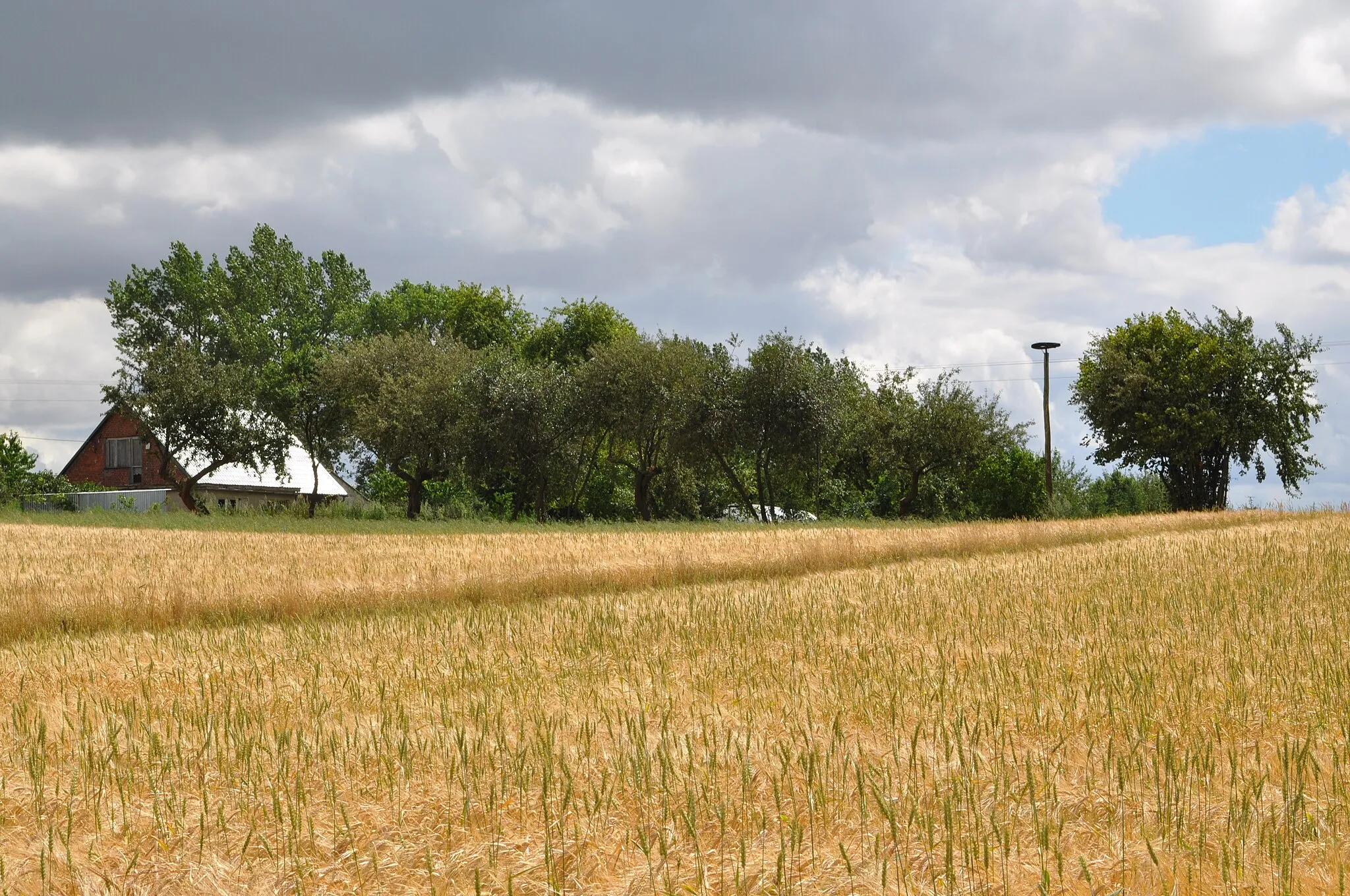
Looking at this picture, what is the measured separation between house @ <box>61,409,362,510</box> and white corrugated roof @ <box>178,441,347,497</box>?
0.04 meters

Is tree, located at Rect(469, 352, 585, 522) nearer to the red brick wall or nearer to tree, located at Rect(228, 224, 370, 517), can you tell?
tree, located at Rect(228, 224, 370, 517)

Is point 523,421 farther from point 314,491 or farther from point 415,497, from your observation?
point 314,491

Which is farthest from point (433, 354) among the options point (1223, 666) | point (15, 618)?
point (1223, 666)

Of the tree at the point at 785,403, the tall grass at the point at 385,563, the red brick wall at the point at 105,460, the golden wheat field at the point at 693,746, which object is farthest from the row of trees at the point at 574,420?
the golden wheat field at the point at 693,746

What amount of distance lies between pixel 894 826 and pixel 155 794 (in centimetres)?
393

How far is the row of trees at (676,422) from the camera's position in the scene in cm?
5050

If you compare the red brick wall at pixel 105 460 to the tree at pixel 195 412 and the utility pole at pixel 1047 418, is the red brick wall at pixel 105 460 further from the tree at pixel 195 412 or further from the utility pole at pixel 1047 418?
the utility pole at pixel 1047 418

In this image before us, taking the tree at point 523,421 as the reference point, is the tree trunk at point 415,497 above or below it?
below

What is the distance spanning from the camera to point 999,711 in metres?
7.42

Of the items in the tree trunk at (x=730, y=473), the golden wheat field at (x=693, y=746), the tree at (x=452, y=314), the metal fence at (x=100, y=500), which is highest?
the tree at (x=452, y=314)

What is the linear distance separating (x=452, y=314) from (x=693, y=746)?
7203cm

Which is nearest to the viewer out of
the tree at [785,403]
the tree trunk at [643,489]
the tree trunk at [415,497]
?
the tree at [785,403]

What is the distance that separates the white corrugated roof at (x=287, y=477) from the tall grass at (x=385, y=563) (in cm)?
2647

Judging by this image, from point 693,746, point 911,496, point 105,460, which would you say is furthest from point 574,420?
point 693,746
